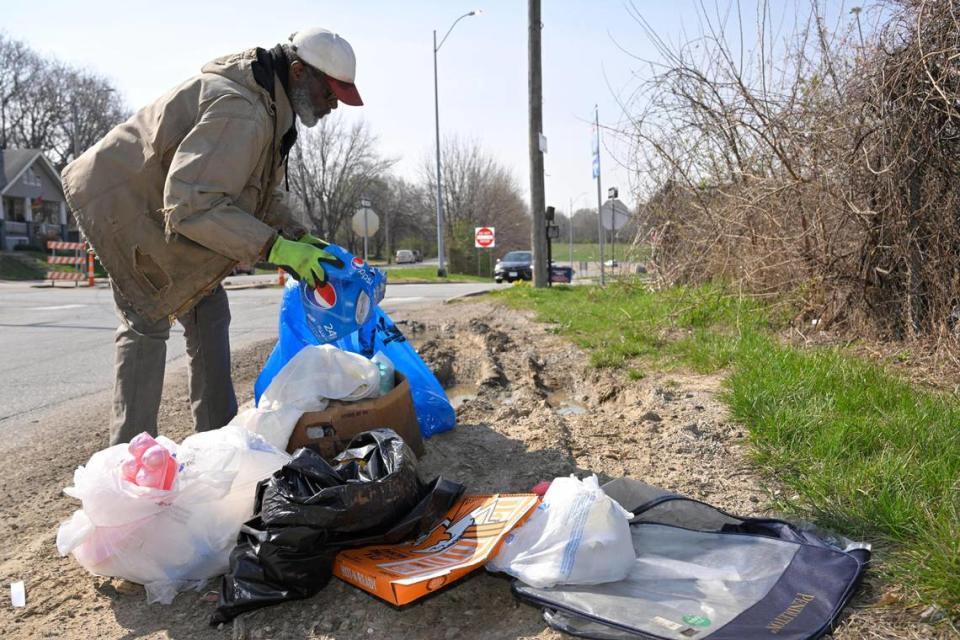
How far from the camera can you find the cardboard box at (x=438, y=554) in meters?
2.02

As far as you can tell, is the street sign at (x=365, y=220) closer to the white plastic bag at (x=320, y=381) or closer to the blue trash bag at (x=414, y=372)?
the blue trash bag at (x=414, y=372)

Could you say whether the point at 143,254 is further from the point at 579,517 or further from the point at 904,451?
the point at 904,451

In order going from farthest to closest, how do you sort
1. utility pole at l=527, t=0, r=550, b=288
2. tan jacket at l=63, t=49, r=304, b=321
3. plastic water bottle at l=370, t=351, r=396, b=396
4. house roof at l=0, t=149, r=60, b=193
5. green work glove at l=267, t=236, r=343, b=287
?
house roof at l=0, t=149, r=60, b=193
utility pole at l=527, t=0, r=550, b=288
plastic water bottle at l=370, t=351, r=396, b=396
green work glove at l=267, t=236, r=343, b=287
tan jacket at l=63, t=49, r=304, b=321

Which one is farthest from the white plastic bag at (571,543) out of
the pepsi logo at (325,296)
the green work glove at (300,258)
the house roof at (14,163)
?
the house roof at (14,163)

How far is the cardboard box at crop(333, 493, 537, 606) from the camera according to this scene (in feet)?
6.61

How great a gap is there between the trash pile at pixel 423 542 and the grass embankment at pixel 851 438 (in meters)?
0.18

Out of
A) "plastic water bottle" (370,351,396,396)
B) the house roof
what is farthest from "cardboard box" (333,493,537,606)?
the house roof

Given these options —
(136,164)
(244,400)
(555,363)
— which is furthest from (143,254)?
(555,363)

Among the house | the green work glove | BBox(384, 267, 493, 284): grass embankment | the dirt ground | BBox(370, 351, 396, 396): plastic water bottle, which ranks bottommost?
the dirt ground

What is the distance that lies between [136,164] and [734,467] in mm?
2639

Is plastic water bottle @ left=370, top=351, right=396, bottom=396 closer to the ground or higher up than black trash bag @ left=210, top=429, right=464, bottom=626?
higher up

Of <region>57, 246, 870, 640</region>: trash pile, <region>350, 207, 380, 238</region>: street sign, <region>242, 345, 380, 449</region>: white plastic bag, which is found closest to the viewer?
<region>57, 246, 870, 640</region>: trash pile

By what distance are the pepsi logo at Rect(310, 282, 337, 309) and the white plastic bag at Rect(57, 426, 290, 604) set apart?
945 millimetres

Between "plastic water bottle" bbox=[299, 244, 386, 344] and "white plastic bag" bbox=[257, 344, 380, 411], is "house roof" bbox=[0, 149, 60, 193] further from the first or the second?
"white plastic bag" bbox=[257, 344, 380, 411]
